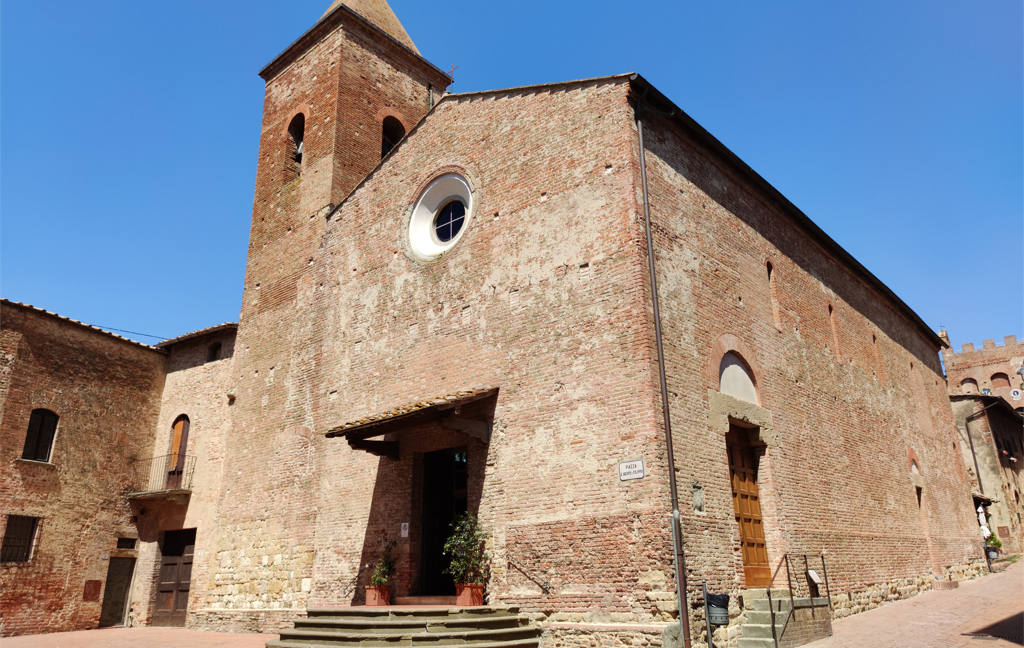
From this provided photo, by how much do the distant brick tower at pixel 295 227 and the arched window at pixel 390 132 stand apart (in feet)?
0.09

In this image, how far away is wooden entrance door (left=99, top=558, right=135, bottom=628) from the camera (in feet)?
58.3

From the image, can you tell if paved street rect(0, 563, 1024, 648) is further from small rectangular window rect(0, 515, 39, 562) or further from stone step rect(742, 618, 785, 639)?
small rectangular window rect(0, 515, 39, 562)

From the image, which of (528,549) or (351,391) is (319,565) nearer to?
(351,391)

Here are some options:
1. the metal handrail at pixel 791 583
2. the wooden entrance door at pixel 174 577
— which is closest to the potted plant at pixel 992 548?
the metal handrail at pixel 791 583

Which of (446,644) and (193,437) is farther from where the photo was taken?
(193,437)

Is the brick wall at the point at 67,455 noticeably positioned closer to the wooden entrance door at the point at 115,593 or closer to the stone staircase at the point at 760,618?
the wooden entrance door at the point at 115,593

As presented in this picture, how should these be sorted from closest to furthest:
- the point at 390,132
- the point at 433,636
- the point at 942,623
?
the point at 433,636, the point at 942,623, the point at 390,132

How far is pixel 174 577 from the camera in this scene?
58.2 feet

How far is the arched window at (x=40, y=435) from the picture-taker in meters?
17.1

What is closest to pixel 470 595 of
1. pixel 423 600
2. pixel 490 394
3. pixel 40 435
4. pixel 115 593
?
pixel 423 600

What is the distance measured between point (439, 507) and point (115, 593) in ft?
37.3

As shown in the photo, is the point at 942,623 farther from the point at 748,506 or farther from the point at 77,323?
the point at 77,323

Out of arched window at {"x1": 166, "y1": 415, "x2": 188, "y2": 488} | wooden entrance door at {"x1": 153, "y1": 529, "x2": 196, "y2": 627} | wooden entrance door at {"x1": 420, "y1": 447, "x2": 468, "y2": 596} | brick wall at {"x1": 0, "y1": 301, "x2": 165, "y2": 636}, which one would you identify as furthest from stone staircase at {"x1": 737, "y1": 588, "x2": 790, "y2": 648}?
brick wall at {"x1": 0, "y1": 301, "x2": 165, "y2": 636}

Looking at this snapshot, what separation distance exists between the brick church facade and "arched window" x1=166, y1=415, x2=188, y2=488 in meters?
0.08
